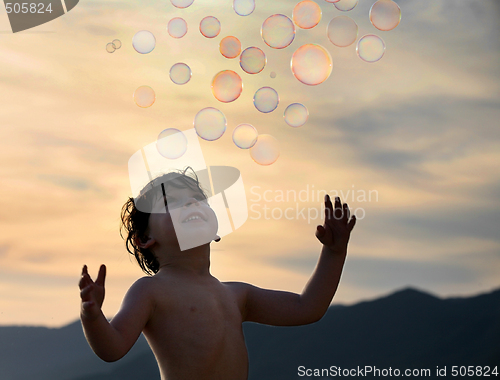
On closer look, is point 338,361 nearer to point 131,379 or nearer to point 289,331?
point 289,331

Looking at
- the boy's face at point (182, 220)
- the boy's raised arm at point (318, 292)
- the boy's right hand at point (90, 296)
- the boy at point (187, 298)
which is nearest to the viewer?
A: the boy's right hand at point (90, 296)

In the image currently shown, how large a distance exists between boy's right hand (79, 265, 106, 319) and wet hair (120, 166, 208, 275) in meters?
0.82

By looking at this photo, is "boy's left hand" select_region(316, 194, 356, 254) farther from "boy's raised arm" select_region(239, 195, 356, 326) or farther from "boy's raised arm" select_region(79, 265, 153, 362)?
"boy's raised arm" select_region(79, 265, 153, 362)

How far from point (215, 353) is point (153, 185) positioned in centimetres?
124

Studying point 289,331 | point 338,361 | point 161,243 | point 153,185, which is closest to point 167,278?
point 161,243

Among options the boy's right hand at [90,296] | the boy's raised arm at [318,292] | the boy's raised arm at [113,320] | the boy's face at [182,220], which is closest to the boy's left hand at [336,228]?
the boy's raised arm at [318,292]

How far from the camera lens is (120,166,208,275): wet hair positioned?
3330 millimetres

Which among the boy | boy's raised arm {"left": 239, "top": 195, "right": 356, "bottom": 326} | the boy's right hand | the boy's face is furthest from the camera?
boy's raised arm {"left": 239, "top": 195, "right": 356, "bottom": 326}

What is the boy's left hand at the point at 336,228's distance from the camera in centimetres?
338

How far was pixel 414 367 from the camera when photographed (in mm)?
41281

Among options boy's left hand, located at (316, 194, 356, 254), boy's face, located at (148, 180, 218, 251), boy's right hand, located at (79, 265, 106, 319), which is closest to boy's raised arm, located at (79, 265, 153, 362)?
boy's right hand, located at (79, 265, 106, 319)

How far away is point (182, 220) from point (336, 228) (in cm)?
102

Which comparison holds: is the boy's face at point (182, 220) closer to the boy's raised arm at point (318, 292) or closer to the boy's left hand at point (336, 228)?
the boy's raised arm at point (318, 292)

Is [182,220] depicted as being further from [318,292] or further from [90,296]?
[318,292]
